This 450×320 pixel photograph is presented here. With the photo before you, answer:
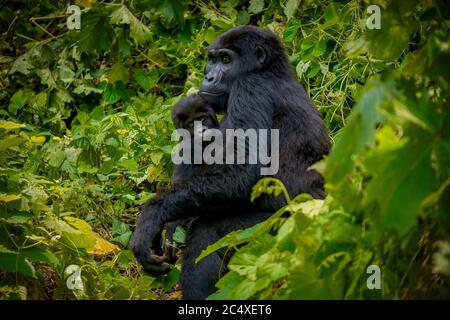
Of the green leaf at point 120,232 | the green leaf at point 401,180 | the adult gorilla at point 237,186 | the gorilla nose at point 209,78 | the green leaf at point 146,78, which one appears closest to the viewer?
the green leaf at point 401,180

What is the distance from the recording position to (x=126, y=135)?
18.2ft

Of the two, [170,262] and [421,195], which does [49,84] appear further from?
[421,195]

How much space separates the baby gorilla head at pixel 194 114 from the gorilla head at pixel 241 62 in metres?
0.07

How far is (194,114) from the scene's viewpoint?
427 cm

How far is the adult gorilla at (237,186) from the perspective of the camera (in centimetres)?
390

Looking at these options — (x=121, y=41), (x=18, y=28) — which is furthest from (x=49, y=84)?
(x=121, y=41)

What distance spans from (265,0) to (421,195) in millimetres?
4511

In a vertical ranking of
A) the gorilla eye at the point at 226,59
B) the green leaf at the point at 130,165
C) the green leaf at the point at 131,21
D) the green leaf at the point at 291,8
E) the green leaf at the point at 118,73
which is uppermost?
the green leaf at the point at 291,8

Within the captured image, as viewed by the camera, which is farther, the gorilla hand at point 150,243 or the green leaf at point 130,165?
the green leaf at point 130,165

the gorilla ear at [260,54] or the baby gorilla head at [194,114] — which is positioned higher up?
the gorilla ear at [260,54]

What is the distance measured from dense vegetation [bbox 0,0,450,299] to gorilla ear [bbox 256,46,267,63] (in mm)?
350

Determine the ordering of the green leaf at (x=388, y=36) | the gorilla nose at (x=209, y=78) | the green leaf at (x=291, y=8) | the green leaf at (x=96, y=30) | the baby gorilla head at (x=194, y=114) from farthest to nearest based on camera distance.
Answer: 1. the green leaf at (x=291, y=8)
2. the gorilla nose at (x=209, y=78)
3. the baby gorilla head at (x=194, y=114)
4. the green leaf at (x=96, y=30)
5. the green leaf at (x=388, y=36)

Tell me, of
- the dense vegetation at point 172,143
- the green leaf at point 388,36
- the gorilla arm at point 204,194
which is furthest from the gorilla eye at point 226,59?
the green leaf at point 388,36

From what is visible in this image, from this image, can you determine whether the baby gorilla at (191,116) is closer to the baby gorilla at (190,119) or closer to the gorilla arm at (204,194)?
the baby gorilla at (190,119)
